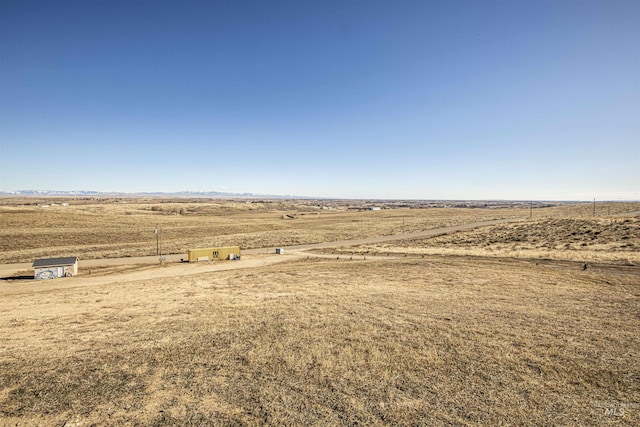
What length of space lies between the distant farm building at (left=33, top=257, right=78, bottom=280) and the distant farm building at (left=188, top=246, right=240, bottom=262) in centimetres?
1164

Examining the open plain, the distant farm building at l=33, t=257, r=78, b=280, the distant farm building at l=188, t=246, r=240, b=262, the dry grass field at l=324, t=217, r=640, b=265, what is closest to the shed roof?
the distant farm building at l=33, t=257, r=78, b=280

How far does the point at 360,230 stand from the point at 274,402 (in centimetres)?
7002

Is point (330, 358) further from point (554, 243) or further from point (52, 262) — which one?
point (554, 243)

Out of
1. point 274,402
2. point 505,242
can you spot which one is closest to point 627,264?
point 505,242

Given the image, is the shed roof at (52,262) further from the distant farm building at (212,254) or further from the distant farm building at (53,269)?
the distant farm building at (212,254)

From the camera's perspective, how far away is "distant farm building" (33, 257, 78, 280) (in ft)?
97.1

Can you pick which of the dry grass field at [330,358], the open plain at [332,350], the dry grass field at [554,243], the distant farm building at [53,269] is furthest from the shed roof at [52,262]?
the dry grass field at [554,243]

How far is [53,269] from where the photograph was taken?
2992 centimetres

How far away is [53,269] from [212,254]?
15596mm

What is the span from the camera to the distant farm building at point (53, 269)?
29.6 meters

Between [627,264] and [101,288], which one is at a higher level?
[627,264]

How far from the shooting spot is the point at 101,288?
24.0m

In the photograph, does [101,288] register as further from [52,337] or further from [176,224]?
[176,224]

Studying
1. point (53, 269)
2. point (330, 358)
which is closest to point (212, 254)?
point (53, 269)
